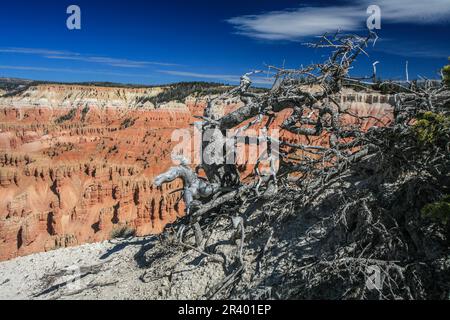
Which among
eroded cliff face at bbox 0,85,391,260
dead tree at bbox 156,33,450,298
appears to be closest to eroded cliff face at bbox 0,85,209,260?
eroded cliff face at bbox 0,85,391,260

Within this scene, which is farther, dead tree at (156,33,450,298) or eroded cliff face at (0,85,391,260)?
eroded cliff face at (0,85,391,260)

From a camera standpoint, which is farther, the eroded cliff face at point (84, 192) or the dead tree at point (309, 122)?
the eroded cliff face at point (84, 192)

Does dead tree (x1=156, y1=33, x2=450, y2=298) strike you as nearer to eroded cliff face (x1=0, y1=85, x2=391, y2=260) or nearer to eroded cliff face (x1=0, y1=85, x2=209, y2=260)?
eroded cliff face (x1=0, y1=85, x2=391, y2=260)

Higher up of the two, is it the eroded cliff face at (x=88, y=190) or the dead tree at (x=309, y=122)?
the dead tree at (x=309, y=122)

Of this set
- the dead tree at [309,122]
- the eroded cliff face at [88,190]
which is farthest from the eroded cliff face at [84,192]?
the dead tree at [309,122]

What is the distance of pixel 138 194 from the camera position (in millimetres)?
24766

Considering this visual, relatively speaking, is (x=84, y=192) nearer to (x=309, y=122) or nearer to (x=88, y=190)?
(x=88, y=190)

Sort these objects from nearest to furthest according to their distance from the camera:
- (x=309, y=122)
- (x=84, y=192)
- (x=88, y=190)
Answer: (x=309, y=122) < (x=88, y=190) < (x=84, y=192)

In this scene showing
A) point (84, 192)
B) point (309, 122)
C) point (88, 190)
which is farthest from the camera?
point (84, 192)

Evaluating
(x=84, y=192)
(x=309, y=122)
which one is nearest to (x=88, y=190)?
(x=84, y=192)

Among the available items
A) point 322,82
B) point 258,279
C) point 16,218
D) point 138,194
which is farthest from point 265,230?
point 16,218

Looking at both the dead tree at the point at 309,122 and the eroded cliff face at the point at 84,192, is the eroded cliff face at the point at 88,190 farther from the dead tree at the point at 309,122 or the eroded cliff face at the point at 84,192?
the dead tree at the point at 309,122

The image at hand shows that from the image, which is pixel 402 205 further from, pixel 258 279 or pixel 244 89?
pixel 244 89

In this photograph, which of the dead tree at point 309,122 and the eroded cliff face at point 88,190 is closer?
the dead tree at point 309,122
